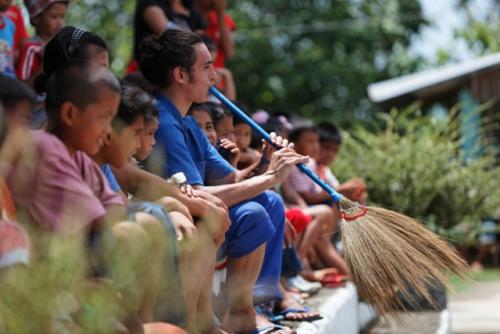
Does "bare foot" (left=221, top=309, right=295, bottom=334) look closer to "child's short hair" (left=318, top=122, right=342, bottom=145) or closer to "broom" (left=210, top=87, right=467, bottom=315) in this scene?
"broom" (left=210, top=87, right=467, bottom=315)

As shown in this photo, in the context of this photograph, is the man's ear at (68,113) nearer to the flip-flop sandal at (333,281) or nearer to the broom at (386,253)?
the broom at (386,253)

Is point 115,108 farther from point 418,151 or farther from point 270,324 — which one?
point 418,151

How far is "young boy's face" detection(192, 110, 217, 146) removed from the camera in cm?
505

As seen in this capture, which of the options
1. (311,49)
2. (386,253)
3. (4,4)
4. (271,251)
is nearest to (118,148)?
(271,251)

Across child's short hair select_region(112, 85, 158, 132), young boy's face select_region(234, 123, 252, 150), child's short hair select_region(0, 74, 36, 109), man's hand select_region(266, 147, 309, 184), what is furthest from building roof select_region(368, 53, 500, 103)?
child's short hair select_region(0, 74, 36, 109)

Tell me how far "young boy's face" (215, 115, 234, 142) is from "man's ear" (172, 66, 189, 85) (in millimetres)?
967

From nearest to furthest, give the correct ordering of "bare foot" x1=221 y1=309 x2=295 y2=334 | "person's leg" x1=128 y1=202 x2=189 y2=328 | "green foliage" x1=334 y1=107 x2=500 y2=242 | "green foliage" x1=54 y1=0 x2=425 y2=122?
"person's leg" x1=128 y1=202 x2=189 y2=328
"bare foot" x1=221 y1=309 x2=295 y2=334
"green foliage" x1=334 y1=107 x2=500 y2=242
"green foliage" x1=54 y1=0 x2=425 y2=122

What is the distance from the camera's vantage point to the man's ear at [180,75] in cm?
452

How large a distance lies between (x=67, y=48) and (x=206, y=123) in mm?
1050

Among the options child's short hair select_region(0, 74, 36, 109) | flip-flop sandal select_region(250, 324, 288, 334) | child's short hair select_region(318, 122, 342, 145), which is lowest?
child's short hair select_region(318, 122, 342, 145)

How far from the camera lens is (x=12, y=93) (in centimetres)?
303

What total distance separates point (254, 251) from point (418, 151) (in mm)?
5137

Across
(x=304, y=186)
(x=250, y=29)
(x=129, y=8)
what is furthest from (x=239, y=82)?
(x=304, y=186)

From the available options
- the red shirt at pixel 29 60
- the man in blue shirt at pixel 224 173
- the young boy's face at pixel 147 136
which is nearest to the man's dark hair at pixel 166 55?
the man in blue shirt at pixel 224 173
